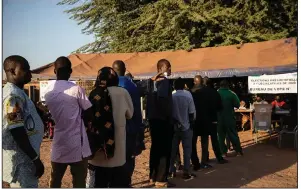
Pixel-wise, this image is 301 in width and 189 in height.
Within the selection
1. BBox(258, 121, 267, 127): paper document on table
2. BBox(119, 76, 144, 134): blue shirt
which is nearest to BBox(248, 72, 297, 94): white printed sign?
BBox(258, 121, 267, 127): paper document on table

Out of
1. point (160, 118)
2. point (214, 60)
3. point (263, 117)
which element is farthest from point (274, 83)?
point (160, 118)

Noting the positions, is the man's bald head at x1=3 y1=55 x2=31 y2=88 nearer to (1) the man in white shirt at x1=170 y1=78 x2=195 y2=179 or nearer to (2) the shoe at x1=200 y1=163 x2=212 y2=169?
(1) the man in white shirt at x1=170 y1=78 x2=195 y2=179

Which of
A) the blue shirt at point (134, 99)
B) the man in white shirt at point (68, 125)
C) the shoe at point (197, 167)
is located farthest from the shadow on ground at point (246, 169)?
the man in white shirt at point (68, 125)

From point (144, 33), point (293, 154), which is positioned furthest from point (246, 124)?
point (144, 33)

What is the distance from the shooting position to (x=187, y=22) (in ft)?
51.7

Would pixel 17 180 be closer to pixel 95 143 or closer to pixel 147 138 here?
pixel 95 143

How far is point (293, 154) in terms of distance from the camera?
773 cm

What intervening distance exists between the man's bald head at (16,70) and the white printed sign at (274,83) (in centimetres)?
712

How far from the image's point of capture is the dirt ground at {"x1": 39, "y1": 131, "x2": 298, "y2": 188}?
546 centimetres

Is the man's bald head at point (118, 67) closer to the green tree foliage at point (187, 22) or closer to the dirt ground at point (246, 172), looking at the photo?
the dirt ground at point (246, 172)

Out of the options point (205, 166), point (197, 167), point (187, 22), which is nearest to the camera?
point (197, 167)

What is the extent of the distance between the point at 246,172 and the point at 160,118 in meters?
2.16

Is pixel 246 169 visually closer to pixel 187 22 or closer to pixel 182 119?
pixel 182 119

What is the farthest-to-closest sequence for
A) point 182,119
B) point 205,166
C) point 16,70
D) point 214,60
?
point 214,60
point 205,166
point 182,119
point 16,70
